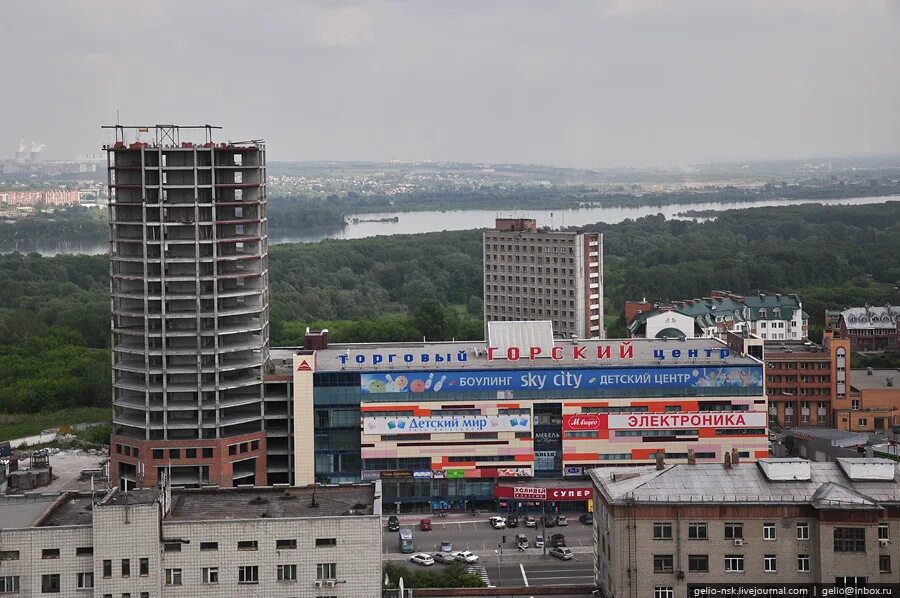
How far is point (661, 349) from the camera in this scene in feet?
204

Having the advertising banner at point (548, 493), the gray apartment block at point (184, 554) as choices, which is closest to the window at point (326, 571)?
the gray apartment block at point (184, 554)

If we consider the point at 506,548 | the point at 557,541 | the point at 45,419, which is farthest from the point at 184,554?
the point at 45,419

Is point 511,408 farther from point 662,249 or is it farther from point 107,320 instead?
point 662,249

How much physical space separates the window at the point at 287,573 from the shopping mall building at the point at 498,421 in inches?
918

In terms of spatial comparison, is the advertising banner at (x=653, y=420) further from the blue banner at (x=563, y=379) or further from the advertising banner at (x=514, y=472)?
the advertising banner at (x=514, y=472)

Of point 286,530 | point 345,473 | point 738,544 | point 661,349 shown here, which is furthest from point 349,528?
point 661,349

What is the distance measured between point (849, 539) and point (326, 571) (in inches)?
483

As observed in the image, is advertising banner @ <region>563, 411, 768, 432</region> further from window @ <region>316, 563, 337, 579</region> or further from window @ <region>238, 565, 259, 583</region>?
window @ <region>238, 565, 259, 583</region>

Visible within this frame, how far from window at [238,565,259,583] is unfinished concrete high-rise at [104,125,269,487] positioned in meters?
22.7

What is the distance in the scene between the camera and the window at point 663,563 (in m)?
36.2

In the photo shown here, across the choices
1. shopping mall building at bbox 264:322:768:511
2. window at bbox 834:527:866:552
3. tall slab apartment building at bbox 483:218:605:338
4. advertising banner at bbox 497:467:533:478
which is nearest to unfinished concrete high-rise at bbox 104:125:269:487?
shopping mall building at bbox 264:322:768:511

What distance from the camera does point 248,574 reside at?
3581 cm

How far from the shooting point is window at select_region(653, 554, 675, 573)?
1425 inches

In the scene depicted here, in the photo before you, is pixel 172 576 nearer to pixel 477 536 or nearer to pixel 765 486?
pixel 765 486
